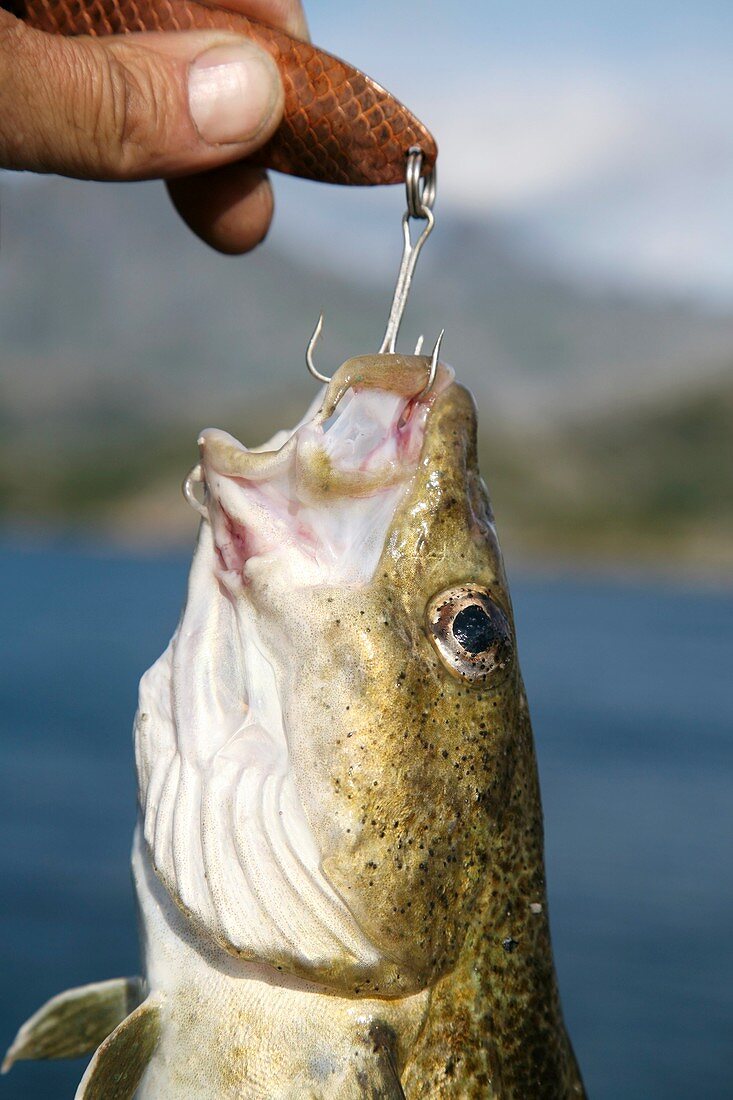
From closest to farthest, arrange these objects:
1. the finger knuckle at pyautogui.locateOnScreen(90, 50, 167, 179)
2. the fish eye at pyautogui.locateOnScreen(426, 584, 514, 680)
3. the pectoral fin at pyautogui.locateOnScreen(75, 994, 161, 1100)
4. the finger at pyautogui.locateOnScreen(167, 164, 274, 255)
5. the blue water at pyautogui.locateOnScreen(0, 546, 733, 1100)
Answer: the pectoral fin at pyautogui.locateOnScreen(75, 994, 161, 1100)
the fish eye at pyautogui.locateOnScreen(426, 584, 514, 680)
the finger knuckle at pyautogui.locateOnScreen(90, 50, 167, 179)
the finger at pyautogui.locateOnScreen(167, 164, 274, 255)
the blue water at pyautogui.locateOnScreen(0, 546, 733, 1100)

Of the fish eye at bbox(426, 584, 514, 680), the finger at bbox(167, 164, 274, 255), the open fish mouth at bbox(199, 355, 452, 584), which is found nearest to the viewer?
the open fish mouth at bbox(199, 355, 452, 584)

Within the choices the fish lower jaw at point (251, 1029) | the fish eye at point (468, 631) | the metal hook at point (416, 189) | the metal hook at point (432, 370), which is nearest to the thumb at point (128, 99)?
the metal hook at point (416, 189)

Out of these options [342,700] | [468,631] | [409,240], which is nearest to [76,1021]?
[342,700]

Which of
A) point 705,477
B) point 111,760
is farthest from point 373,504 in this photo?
point 705,477

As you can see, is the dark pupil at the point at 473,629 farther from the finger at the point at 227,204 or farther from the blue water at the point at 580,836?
the blue water at the point at 580,836

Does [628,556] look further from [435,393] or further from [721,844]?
[435,393]

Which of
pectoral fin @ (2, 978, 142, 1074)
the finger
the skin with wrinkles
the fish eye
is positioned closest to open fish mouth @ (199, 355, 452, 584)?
the fish eye

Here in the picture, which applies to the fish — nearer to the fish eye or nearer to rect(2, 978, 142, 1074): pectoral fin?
the fish eye

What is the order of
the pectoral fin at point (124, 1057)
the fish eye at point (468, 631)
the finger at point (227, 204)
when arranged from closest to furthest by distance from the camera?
the pectoral fin at point (124, 1057) → the fish eye at point (468, 631) → the finger at point (227, 204)
